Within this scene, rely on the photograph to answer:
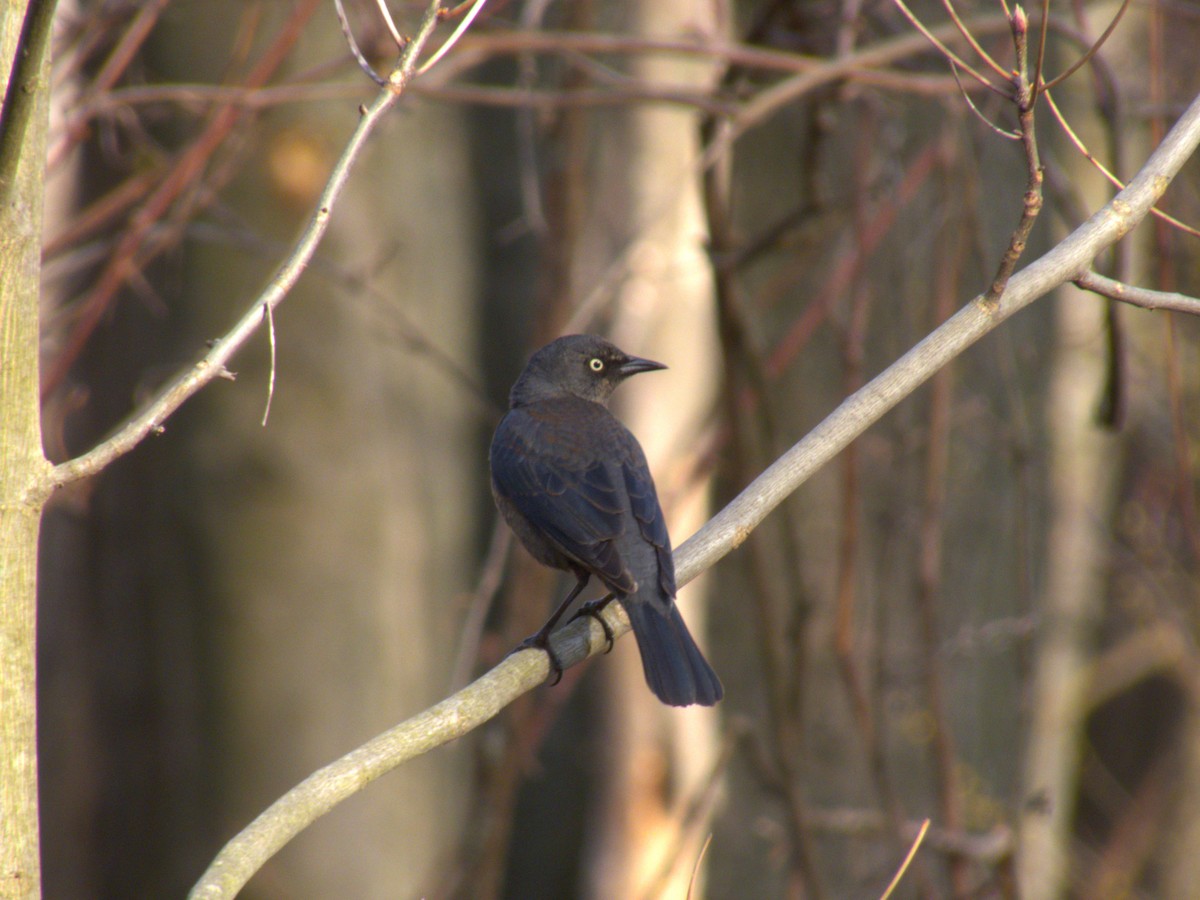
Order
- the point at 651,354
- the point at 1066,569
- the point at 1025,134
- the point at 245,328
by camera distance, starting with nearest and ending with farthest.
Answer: the point at 245,328
the point at 1025,134
the point at 651,354
the point at 1066,569

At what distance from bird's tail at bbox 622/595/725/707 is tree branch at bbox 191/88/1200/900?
603mm

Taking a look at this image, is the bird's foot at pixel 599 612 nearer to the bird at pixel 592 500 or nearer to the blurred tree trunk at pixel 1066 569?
the bird at pixel 592 500

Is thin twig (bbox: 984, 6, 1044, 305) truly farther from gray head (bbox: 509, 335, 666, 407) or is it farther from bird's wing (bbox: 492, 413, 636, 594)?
gray head (bbox: 509, 335, 666, 407)

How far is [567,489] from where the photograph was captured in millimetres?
3826

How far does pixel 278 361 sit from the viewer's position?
7055 millimetres

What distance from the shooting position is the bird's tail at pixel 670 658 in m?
3.09

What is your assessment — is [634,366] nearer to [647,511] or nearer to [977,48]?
[647,511]

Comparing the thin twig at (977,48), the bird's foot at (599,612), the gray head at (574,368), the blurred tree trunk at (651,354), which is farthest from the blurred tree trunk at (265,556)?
the thin twig at (977,48)

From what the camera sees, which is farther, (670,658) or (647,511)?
(647,511)

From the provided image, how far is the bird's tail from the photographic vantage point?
3.09 m

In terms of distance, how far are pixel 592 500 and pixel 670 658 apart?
0.75 m

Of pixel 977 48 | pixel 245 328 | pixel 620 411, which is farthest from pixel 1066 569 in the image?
pixel 245 328

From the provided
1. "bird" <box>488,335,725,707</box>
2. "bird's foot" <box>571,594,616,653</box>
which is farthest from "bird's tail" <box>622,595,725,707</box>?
"bird's foot" <box>571,594,616,653</box>

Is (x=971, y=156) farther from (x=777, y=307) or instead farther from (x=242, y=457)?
(x=242, y=457)
